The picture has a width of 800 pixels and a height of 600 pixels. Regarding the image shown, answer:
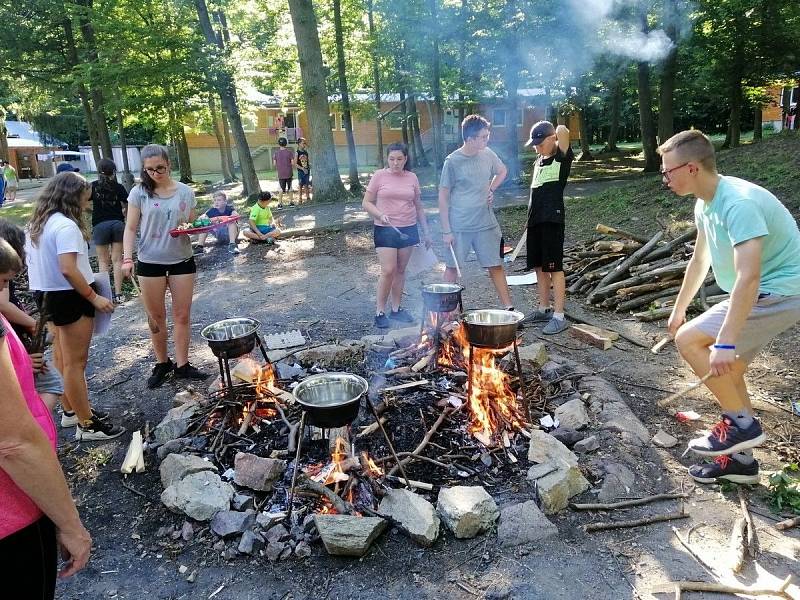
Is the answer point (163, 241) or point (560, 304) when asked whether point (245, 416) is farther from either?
point (560, 304)

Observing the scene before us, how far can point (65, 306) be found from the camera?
→ 393 centimetres

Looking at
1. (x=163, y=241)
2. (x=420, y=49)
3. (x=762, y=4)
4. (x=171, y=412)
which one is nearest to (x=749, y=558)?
(x=171, y=412)

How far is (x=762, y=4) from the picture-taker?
1642 centimetres

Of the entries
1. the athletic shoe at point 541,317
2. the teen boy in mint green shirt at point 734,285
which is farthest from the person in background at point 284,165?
the teen boy in mint green shirt at point 734,285

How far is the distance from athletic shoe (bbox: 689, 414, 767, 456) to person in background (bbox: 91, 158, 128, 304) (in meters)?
7.52

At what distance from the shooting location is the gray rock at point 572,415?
13.0ft

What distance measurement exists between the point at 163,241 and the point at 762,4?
19546mm

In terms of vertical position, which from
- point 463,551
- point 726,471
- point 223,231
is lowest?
point 463,551

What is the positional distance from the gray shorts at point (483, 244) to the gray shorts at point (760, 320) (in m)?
2.75

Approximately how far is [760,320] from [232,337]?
11.8ft

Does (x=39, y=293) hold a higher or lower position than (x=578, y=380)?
higher

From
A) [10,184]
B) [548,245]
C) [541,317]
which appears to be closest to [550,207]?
[548,245]

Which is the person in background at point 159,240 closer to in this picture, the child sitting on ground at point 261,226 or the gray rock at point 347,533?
the gray rock at point 347,533

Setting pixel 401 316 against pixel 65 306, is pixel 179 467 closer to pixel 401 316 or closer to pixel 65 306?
pixel 65 306
